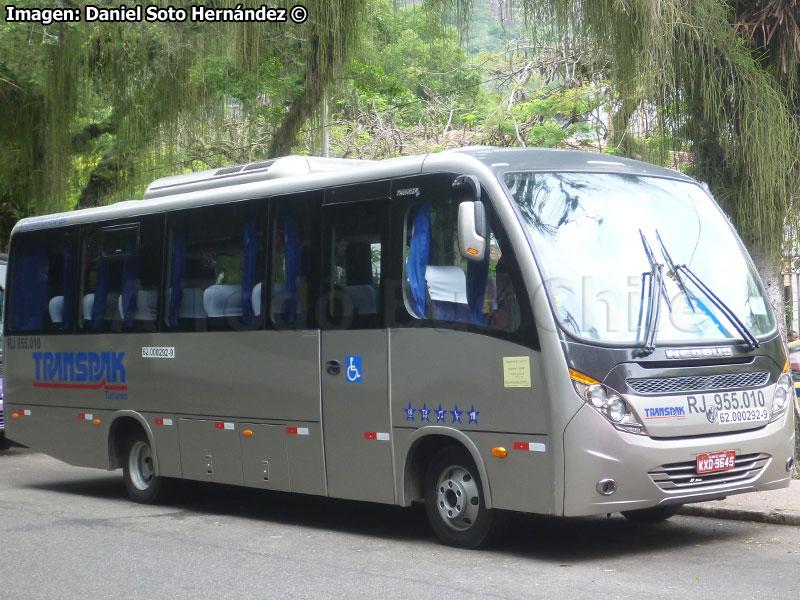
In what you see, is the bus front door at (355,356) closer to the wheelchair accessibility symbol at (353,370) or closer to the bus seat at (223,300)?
the wheelchair accessibility symbol at (353,370)

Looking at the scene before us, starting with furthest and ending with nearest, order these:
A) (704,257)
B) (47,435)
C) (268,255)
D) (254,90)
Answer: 1. (254,90)
2. (47,435)
3. (268,255)
4. (704,257)

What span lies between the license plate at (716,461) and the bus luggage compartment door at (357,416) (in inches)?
92.7

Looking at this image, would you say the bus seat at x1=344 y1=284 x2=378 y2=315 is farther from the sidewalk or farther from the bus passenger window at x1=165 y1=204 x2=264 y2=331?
the sidewalk

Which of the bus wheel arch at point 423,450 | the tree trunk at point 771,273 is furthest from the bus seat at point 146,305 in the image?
the tree trunk at point 771,273

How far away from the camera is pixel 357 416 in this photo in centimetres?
909

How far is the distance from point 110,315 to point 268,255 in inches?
104

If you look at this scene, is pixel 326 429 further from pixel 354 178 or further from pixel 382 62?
pixel 382 62

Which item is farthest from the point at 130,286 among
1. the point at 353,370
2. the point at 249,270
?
the point at 353,370

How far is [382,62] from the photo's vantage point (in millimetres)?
17641

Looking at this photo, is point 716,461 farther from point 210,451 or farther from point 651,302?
point 210,451

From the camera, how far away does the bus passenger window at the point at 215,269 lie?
1019cm

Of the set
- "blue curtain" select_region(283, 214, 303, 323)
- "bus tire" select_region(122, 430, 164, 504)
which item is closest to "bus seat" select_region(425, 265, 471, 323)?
"blue curtain" select_region(283, 214, 303, 323)

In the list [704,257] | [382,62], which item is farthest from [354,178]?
[382,62]

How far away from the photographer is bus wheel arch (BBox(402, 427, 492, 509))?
8.27 m
